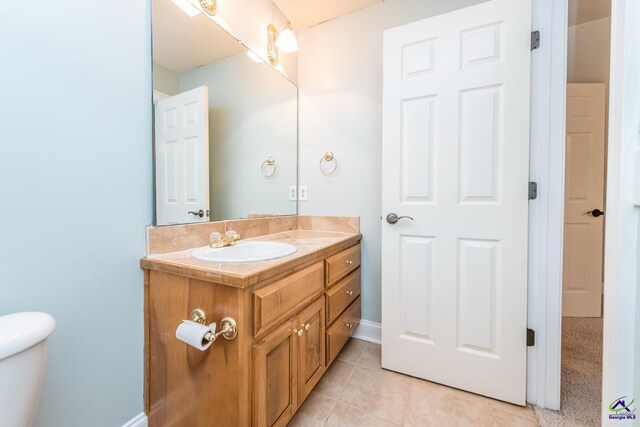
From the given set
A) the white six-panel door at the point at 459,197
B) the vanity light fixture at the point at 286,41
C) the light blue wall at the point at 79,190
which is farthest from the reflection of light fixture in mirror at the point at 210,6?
the white six-panel door at the point at 459,197

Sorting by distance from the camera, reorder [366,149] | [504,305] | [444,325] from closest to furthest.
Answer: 1. [504,305]
2. [444,325]
3. [366,149]

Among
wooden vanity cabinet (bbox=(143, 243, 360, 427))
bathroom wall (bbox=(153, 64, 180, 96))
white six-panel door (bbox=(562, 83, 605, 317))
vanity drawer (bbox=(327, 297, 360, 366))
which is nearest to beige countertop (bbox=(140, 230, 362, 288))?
wooden vanity cabinet (bbox=(143, 243, 360, 427))

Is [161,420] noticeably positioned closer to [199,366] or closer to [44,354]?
[199,366]

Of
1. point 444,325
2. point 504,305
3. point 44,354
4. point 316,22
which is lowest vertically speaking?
point 444,325

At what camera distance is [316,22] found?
188 centimetres

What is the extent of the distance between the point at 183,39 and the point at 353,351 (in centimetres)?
202

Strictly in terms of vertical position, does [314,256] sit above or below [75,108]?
below

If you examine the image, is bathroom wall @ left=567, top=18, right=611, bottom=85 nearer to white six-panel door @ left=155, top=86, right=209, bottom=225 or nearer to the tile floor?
the tile floor

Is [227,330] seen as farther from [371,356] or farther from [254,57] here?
[254,57]

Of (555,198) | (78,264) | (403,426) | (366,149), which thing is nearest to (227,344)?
(78,264)

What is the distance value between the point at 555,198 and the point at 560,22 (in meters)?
0.81

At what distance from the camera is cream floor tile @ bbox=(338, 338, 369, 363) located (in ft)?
5.29

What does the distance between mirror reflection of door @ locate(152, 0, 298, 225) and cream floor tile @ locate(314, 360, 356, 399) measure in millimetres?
1057

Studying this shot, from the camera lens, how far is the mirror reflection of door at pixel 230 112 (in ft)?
3.61
